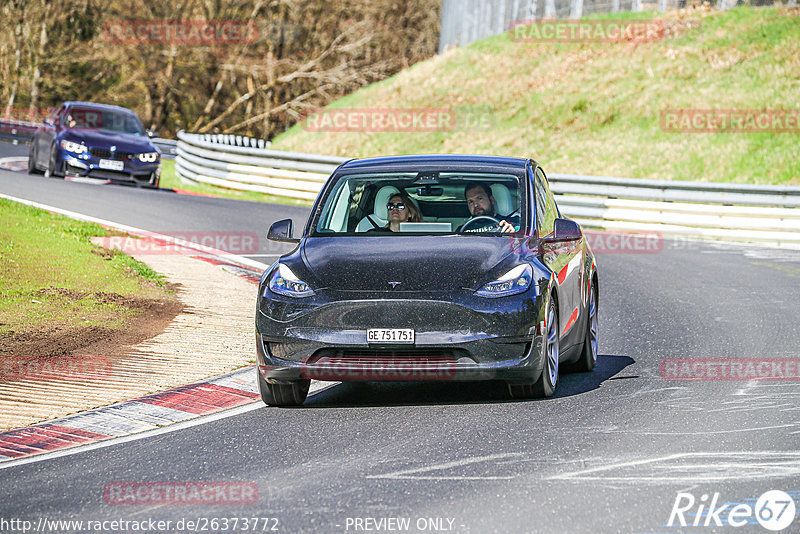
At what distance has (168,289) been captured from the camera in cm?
1388

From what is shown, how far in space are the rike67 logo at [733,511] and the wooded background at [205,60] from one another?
47.2 meters

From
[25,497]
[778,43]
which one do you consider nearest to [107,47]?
[778,43]

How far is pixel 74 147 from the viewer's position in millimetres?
26547

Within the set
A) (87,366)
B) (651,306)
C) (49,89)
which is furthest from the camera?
(49,89)

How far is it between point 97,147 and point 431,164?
18.2m

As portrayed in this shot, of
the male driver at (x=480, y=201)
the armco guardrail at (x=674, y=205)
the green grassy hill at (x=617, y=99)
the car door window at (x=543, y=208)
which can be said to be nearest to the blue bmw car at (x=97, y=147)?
the armco guardrail at (x=674, y=205)

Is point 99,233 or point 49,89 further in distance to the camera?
point 49,89

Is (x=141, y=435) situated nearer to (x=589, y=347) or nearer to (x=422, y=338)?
(x=422, y=338)

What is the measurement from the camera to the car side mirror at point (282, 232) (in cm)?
901

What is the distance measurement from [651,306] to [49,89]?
4924 centimetres

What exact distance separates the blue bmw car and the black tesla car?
1824 centimetres

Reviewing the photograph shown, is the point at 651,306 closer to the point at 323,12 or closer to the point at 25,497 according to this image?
the point at 25,497

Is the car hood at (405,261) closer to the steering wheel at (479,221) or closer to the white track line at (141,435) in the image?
the steering wheel at (479,221)

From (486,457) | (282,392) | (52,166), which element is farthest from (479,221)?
(52,166)
